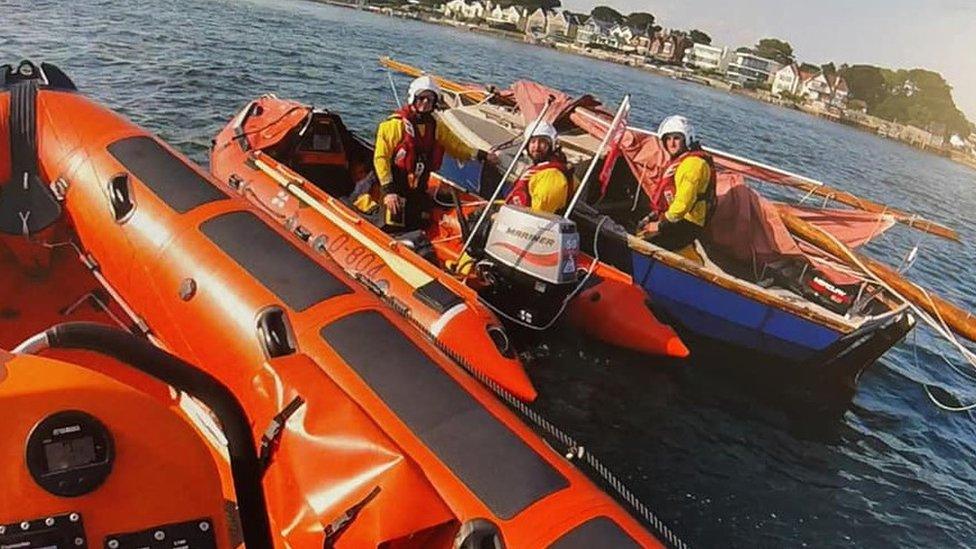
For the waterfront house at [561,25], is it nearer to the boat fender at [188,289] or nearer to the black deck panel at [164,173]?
the black deck panel at [164,173]

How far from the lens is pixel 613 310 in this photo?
309 inches

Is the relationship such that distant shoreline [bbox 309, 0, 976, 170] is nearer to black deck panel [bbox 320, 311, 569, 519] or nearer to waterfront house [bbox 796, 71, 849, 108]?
waterfront house [bbox 796, 71, 849, 108]

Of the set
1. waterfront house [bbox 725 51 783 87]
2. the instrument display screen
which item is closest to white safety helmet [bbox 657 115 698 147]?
the instrument display screen

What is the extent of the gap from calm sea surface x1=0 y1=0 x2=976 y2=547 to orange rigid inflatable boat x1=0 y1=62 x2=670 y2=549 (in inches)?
129

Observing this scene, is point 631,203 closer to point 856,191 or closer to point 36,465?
point 36,465

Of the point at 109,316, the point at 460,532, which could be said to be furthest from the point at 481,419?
the point at 109,316

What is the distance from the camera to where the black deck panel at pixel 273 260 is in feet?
13.4

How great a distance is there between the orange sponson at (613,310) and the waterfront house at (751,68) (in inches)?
3890

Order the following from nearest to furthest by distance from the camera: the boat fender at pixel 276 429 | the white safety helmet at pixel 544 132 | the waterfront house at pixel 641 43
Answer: the boat fender at pixel 276 429 → the white safety helmet at pixel 544 132 → the waterfront house at pixel 641 43

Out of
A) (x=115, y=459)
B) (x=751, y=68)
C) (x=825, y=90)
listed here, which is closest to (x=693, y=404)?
(x=115, y=459)

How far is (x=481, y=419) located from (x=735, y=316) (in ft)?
18.3

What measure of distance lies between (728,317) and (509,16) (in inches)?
3671

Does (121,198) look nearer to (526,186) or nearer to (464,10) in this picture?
(526,186)

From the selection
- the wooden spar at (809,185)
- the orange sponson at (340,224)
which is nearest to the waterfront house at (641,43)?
the wooden spar at (809,185)
